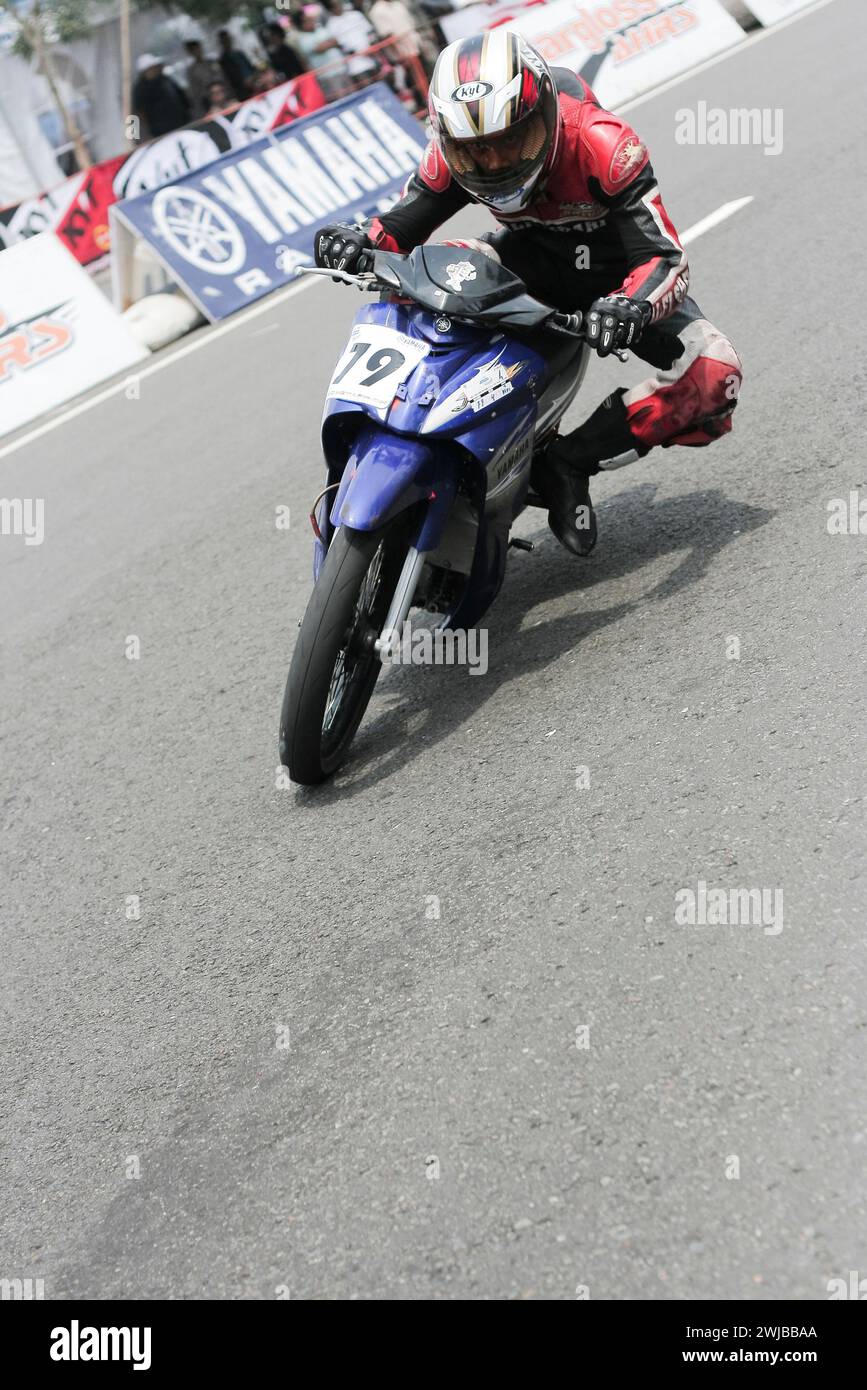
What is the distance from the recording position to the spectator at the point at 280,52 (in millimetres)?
17922

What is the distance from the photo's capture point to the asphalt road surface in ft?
9.02

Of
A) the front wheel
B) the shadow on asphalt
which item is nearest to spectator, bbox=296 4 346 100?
the shadow on asphalt

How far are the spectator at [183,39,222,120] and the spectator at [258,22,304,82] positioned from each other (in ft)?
2.16

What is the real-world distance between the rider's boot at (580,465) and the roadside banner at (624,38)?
1098cm

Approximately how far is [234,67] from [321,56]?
1.08 meters

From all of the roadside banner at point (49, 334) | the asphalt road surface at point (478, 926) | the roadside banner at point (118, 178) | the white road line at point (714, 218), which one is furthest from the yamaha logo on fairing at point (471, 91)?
the roadside banner at point (118, 178)

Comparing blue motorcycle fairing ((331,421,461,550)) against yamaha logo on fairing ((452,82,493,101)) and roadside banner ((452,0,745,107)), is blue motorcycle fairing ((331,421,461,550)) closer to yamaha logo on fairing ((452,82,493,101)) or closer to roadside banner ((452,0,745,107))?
yamaha logo on fairing ((452,82,493,101))

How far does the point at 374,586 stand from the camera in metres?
4.48

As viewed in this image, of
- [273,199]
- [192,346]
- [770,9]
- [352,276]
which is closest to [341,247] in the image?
[352,276]

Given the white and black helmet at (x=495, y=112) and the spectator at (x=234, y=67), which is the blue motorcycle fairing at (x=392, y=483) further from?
the spectator at (x=234, y=67)

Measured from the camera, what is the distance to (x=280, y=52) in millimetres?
17984

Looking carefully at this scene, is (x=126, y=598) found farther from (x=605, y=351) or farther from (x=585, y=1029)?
(x=585, y=1029)

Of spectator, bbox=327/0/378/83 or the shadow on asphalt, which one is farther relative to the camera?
spectator, bbox=327/0/378/83
